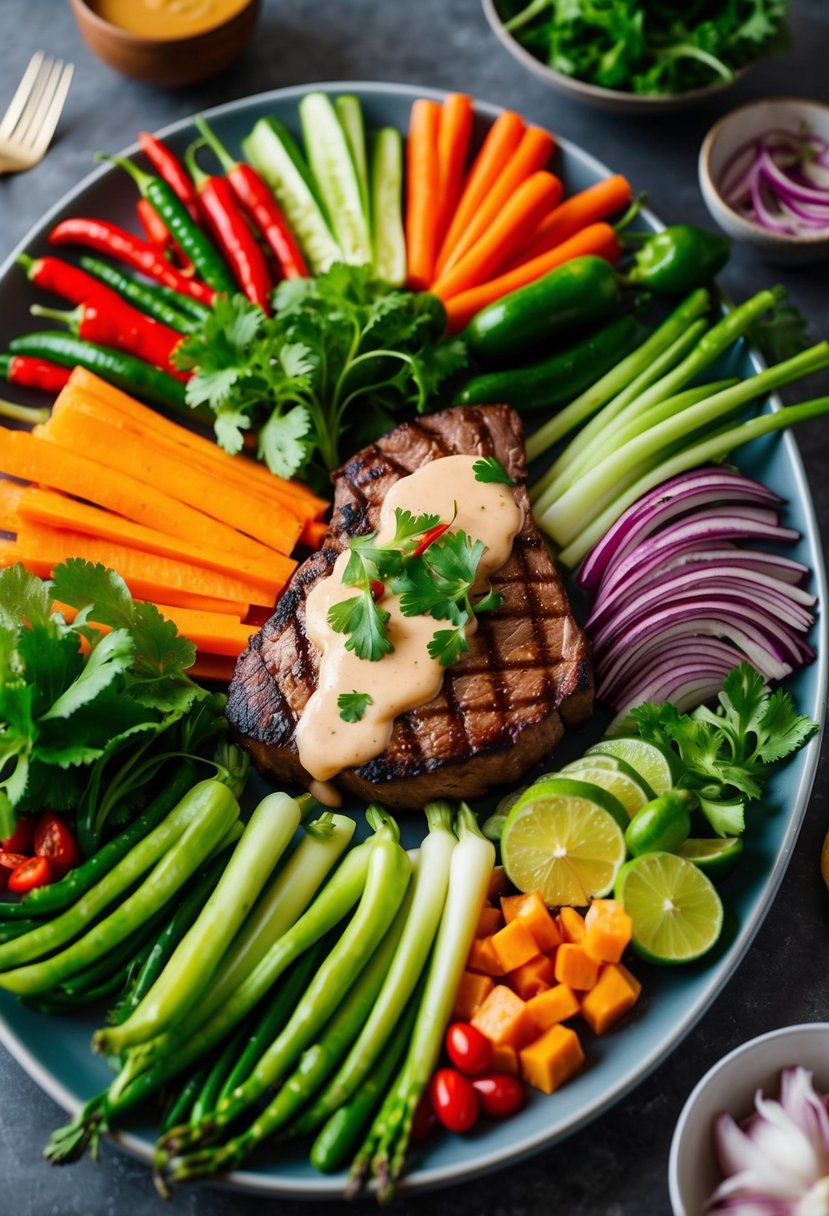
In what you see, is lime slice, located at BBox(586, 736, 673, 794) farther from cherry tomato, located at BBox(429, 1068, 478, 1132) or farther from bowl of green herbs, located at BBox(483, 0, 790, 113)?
bowl of green herbs, located at BBox(483, 0, 790, 113)

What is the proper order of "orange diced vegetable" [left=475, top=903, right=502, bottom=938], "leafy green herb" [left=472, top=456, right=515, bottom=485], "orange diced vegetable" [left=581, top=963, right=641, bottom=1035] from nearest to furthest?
"orange diced vegetable" [left=581, top=963, right=641, bottom=1035]
"orange diced vegetable" [left=475, top=903, right=502, bottom=938]
"leafy green herb" [left=472, top=456, right=515, bottom=485]

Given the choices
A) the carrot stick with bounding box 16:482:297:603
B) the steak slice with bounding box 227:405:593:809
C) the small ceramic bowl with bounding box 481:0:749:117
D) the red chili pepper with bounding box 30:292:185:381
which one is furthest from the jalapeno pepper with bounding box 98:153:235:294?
the small ceramic bowl with bounding box 481:0:749:117

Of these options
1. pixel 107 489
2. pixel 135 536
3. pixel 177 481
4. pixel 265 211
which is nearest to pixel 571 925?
pixel 135 536

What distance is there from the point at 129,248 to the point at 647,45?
281cm

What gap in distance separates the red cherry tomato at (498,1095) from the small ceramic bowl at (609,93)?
4.66 metres

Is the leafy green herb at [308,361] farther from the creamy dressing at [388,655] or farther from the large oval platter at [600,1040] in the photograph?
the large oval platter at [600,1040]

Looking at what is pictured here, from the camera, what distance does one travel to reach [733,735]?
4270mm

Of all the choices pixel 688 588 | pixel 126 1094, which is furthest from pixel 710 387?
pixel 126 1094

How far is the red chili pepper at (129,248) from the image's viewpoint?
5602 millimetres

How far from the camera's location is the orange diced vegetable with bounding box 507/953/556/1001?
3.93 m

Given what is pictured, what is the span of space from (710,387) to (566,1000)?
269 cm

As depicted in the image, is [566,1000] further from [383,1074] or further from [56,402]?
[56,402]

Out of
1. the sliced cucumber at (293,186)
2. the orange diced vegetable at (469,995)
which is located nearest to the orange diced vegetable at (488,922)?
the orange diced vegetable at (469,995)

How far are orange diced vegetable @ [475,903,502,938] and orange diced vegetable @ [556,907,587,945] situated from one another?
0.71ft
